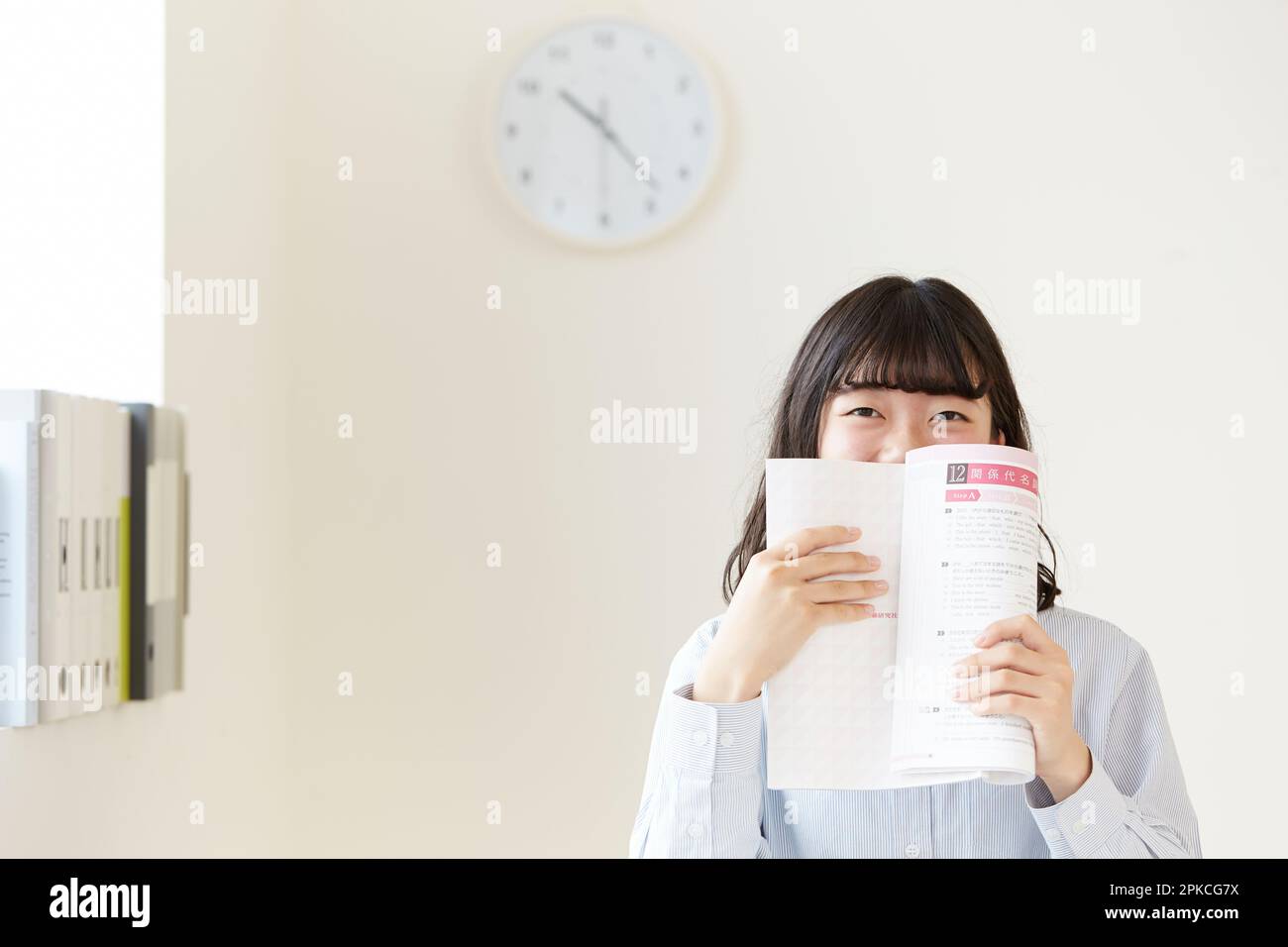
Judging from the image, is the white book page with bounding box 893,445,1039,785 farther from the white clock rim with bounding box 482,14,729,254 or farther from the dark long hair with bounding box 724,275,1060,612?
the white clock rim with bounding box 482,14,729,254

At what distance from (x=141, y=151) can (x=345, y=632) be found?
84 centimetres

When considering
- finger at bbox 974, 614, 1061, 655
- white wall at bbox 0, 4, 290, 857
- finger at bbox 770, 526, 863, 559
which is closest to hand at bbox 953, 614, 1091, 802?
finger at bbox 974, 614, 1061, 655

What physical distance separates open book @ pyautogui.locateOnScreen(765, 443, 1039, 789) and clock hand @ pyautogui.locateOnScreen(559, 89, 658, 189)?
4.08 feet

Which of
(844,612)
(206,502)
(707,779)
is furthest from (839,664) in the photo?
(206,502)

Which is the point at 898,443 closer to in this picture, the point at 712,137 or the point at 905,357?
the point at 905,357

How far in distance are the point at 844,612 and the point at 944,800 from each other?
0.23 meters

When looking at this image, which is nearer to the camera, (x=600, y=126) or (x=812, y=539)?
(x=812, y=539)

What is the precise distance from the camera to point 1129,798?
2.94 feet

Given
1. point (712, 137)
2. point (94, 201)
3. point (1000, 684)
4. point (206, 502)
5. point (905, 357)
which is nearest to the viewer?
point (1000, 684)

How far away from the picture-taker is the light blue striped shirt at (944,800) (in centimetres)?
86

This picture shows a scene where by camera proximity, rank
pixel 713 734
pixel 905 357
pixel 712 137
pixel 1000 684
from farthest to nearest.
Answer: pixel 712 137
pixel 905 357
pixel 713 734
pixel 1000 684

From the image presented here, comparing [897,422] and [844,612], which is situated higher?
[897,422]

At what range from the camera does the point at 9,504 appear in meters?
1.25

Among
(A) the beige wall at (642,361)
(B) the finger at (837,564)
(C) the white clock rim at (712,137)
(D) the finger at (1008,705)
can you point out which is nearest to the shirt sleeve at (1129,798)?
(D) the finger at (1008,705)
